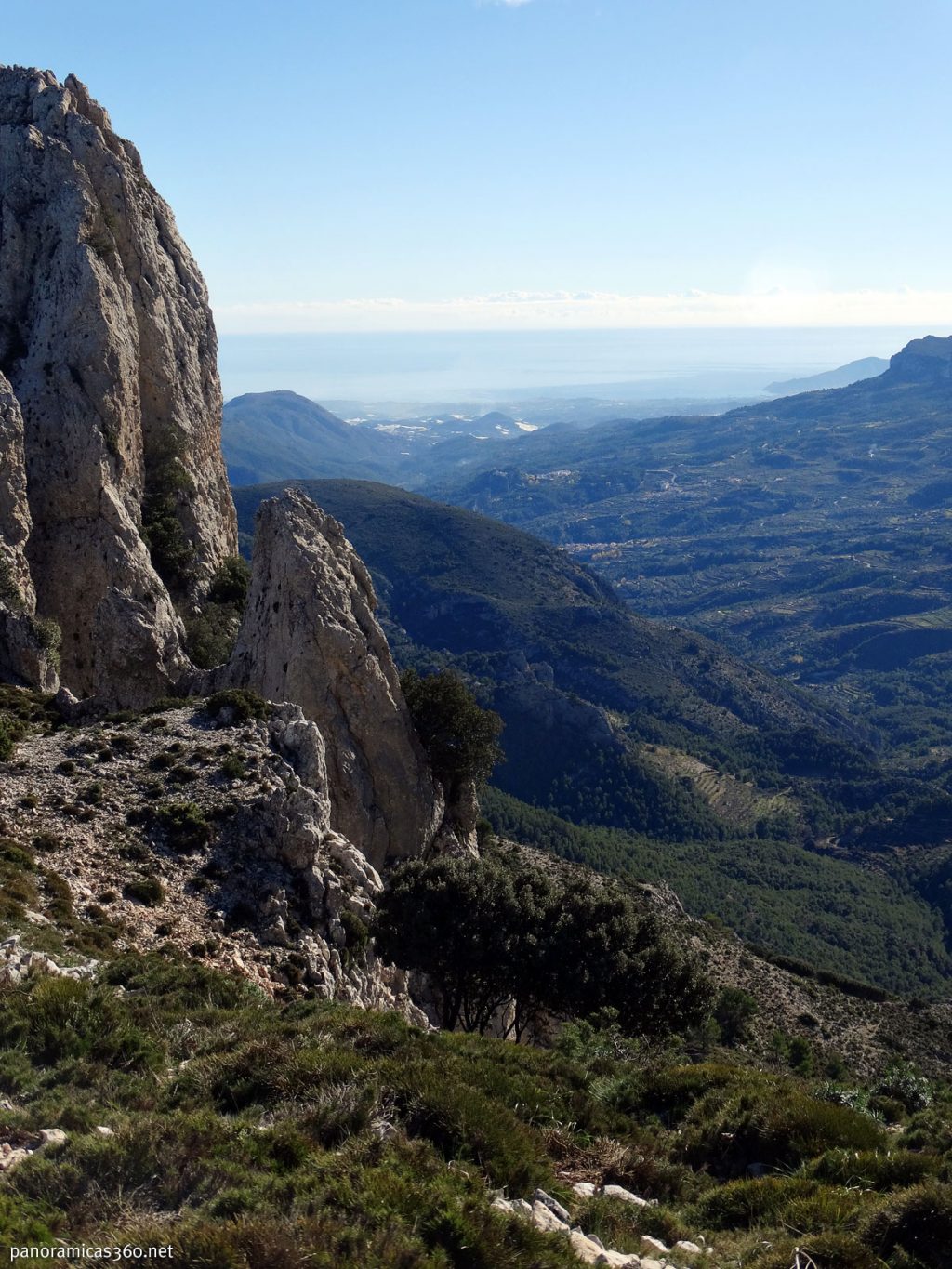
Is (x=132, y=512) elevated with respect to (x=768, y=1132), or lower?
elevated

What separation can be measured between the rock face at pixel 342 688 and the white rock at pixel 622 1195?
2144 cm

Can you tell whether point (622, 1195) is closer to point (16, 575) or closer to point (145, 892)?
point (145, 892)

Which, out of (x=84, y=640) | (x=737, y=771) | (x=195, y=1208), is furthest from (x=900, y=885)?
(x=195, y=1208)

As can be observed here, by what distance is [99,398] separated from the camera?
42.1m

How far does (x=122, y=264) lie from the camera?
46.8 metres

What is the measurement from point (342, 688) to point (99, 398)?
19.2 metres

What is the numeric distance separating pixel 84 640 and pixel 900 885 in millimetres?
105645

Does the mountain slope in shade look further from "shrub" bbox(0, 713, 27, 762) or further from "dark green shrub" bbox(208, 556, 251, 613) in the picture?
"shrub" bbox(0, 713, 27, 762)

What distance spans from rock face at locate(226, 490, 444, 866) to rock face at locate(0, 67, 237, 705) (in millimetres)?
5369

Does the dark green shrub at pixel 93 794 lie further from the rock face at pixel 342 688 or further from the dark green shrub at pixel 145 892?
the rock face at pixel 342 688

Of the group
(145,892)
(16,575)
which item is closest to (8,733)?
(145,892)

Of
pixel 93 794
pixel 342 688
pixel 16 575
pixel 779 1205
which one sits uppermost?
pixel 16 575

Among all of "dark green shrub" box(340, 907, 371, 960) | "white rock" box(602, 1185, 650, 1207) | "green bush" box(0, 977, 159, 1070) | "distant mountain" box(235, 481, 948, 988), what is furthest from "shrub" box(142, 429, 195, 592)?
"distant mountain" box(235, 481, 948, 988)

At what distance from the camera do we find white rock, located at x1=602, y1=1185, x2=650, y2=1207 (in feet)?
36.3
